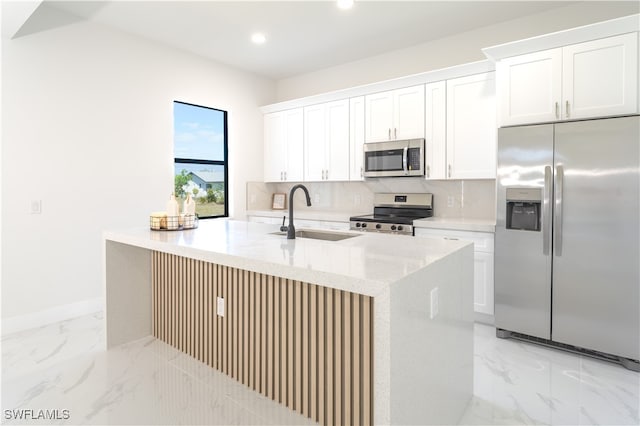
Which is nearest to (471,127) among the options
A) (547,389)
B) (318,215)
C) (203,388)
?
(318,215)

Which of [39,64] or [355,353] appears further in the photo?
[39,64]

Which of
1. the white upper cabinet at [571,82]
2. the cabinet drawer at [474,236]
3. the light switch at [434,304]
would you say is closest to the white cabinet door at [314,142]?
the cabinet drawer at [474,236]

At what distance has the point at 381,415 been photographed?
1321 mm

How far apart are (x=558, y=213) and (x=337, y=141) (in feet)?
8.57

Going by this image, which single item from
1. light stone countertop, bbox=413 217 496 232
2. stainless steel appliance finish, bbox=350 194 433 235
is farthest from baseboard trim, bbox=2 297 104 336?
light stone countertop, bbox=413 217 496 232

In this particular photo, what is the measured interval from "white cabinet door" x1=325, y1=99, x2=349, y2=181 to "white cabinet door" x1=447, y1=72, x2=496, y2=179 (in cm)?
128

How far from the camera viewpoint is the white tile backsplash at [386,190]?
4000 mm

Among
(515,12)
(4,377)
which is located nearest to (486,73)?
(515,12)

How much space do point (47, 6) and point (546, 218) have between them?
15.1ft

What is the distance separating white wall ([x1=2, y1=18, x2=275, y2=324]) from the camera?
3.28m

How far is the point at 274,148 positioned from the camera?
5469 millimetres

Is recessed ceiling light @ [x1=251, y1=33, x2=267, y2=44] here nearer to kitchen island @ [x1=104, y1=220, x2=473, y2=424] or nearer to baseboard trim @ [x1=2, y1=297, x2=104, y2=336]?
kitchen island @ [x1=104, y1=220, x2=473, y2=424]

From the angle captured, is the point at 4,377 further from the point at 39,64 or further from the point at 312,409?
the point at 39,64

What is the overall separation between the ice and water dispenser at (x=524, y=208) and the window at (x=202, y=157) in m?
3.52
